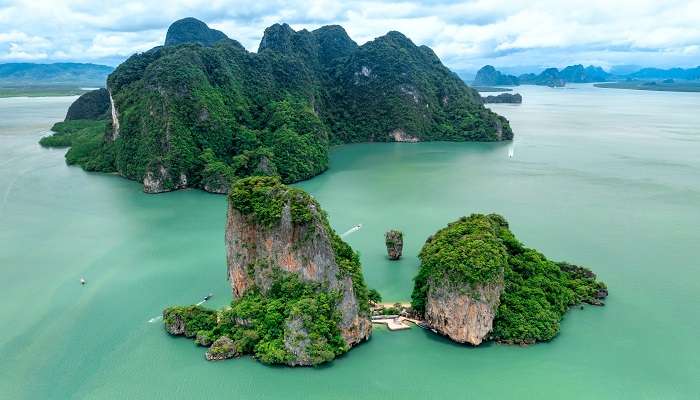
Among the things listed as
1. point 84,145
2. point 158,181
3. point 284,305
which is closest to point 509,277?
point 284,305

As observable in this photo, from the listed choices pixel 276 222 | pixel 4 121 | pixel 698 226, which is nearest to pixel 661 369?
pixel 276 222

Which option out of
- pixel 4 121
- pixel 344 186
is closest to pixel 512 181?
pixel 344 186

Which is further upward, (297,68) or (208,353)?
(297,68)

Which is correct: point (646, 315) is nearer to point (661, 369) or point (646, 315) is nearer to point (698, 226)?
point (661, 369)

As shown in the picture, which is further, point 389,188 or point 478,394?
point 389,188

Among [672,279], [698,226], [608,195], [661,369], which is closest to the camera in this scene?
[661,369]

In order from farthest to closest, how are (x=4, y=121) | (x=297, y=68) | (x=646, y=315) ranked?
(x=4, y=121) → (x=297, y=68) → (x=646, y=315)

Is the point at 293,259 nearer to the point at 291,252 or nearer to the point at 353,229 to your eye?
the point at 291,252

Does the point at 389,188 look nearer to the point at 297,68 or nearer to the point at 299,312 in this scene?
the point at 299,312

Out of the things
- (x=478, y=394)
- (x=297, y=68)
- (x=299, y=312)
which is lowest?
(x=478, y=394)
